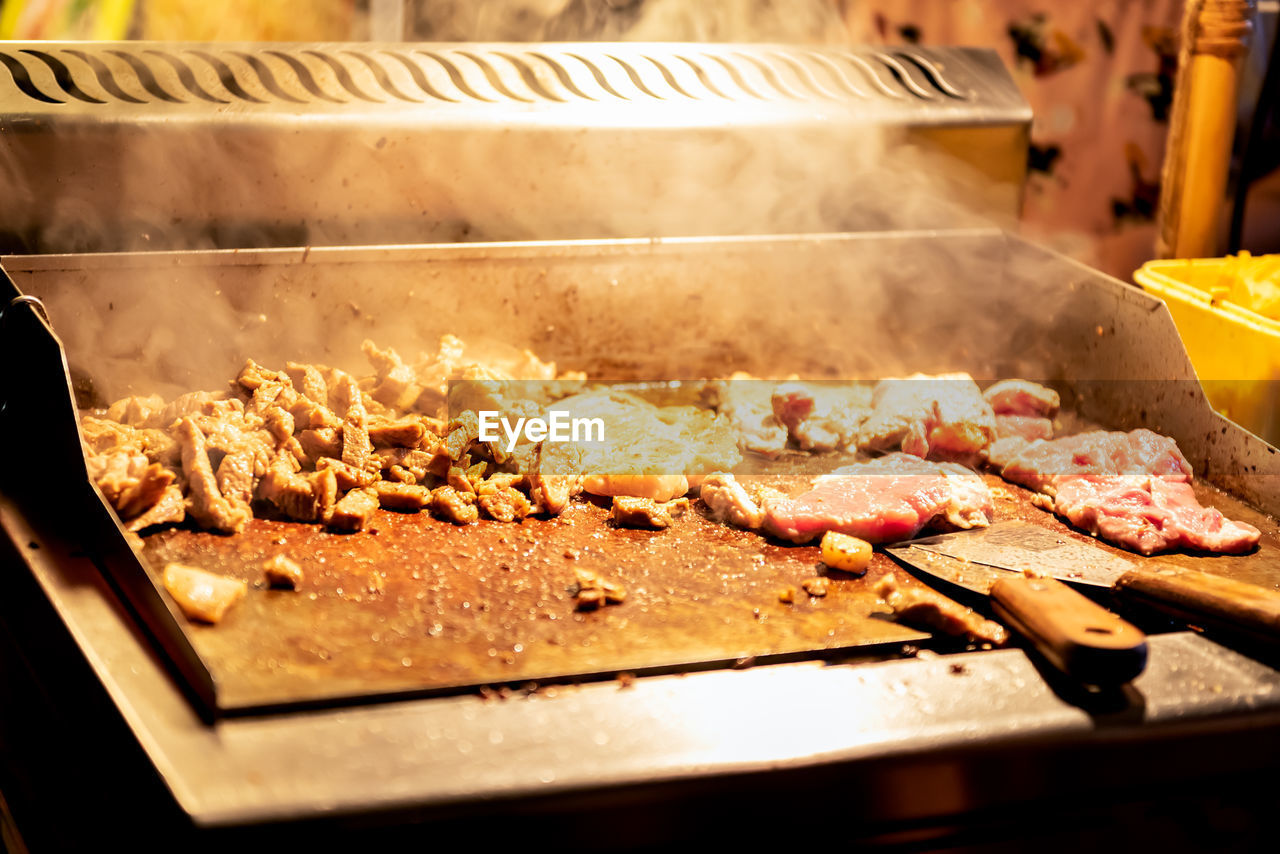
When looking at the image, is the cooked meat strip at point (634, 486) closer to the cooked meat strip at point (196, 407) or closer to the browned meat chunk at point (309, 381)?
the browned meat chunk at point (309, 381)

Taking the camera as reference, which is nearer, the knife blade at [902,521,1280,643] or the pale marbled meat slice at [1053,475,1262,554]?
the knife blade at [902,521,1280,643]

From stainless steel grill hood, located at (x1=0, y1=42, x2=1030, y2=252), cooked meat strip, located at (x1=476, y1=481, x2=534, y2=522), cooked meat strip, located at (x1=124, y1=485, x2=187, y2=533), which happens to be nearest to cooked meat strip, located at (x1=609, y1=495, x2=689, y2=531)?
cooked meat strip, located at (x1=476, y1=481, x2=534, y2=522)

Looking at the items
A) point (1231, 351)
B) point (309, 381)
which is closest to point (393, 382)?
point (309, 381)

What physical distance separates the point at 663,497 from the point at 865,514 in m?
0.43

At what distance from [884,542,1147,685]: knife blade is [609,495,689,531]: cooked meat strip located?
0.60 m

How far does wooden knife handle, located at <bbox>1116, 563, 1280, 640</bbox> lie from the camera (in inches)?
53.7

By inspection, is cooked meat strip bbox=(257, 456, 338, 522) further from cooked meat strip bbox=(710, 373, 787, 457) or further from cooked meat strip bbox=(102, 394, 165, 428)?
cooked meat strip bbox=(710, 373, 787, 457)

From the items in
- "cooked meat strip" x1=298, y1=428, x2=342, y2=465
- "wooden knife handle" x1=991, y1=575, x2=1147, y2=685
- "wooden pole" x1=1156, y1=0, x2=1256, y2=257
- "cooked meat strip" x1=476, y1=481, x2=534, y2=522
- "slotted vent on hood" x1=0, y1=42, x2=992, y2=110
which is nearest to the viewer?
"wooden knife handle" x1=991, y1=575, x2=1147, y2=685

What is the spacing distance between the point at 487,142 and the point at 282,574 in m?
1.31

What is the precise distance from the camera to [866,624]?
1531mm

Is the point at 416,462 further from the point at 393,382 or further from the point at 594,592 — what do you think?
the point at 594,592

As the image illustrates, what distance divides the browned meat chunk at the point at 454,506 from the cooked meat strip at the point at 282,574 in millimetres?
366

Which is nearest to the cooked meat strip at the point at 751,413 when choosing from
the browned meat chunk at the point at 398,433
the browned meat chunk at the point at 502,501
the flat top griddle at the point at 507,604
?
the flat top griddle at the point at 507,604

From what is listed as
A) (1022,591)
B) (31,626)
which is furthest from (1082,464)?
(31,626)
